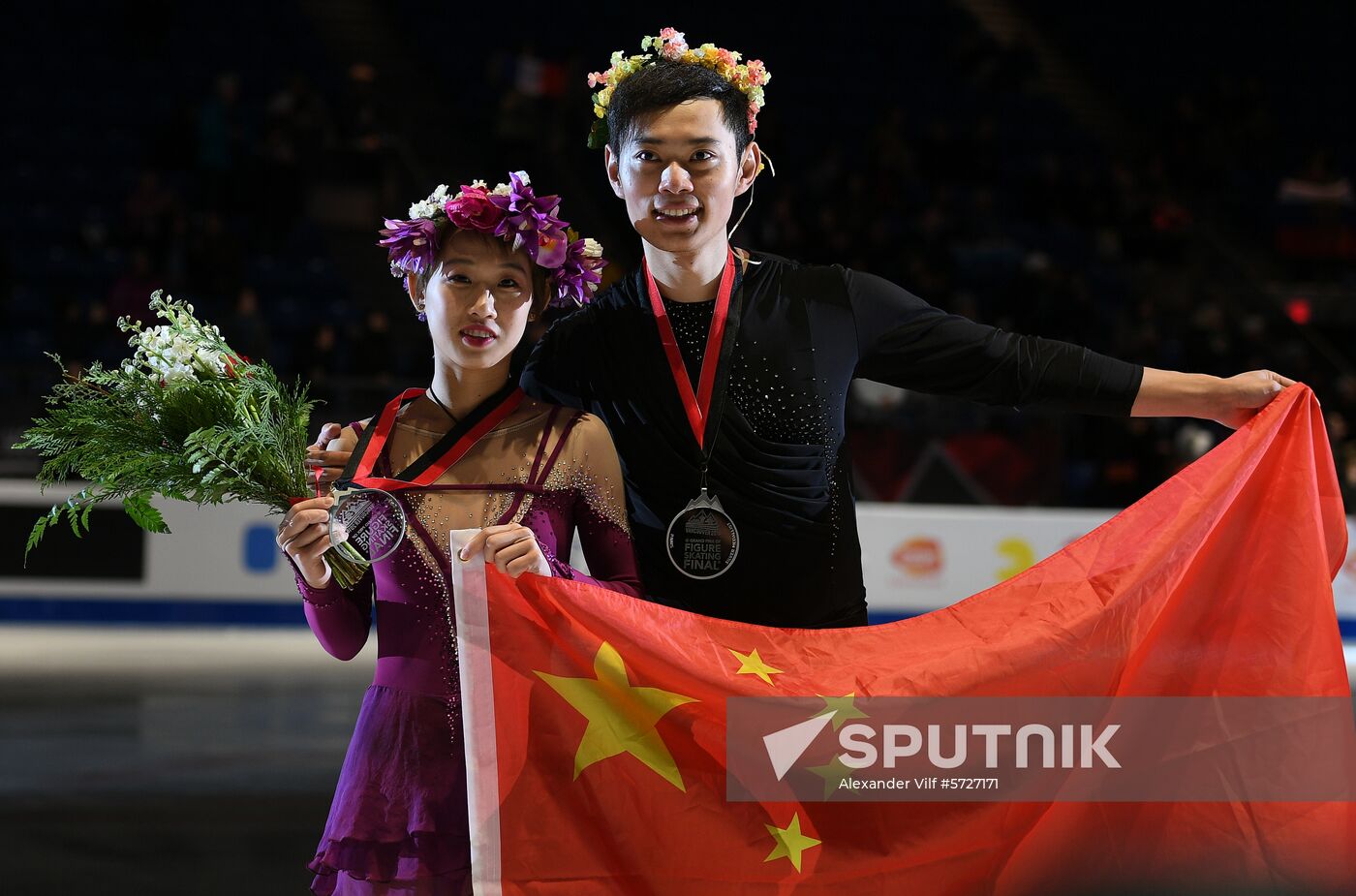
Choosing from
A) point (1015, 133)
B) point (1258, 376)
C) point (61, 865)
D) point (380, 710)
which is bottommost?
point (61, 865)

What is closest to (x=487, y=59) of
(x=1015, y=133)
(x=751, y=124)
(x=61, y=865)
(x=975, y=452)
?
(x=1015, y=133)

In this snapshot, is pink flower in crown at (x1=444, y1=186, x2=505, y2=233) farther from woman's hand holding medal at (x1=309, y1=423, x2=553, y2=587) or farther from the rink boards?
the rink boards

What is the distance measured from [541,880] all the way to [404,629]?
454 millimetres

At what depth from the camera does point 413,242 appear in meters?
2.66

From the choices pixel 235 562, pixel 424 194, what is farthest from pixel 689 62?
pixel 424 194

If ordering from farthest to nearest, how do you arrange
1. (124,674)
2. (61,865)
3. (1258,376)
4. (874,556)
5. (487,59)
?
(487,59), (874,556), (124,674), (61,865), (1258,376)

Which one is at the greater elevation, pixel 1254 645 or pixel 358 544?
pixel 358 544

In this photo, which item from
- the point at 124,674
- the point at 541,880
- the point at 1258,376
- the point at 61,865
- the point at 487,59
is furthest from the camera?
the point at 487,59

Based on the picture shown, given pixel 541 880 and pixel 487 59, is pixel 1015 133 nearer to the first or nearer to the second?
pixel 487 59

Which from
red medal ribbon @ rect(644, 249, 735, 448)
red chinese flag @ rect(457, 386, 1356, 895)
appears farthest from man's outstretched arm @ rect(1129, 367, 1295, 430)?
red medal ribbon @ rect(644, 249, 735, 448)

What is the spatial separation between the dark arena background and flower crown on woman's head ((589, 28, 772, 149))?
2538 mm

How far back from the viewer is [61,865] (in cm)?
455

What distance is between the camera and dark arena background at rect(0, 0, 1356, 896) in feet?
21.6

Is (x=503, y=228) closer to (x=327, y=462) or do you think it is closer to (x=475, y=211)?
(x=475, y=211)
